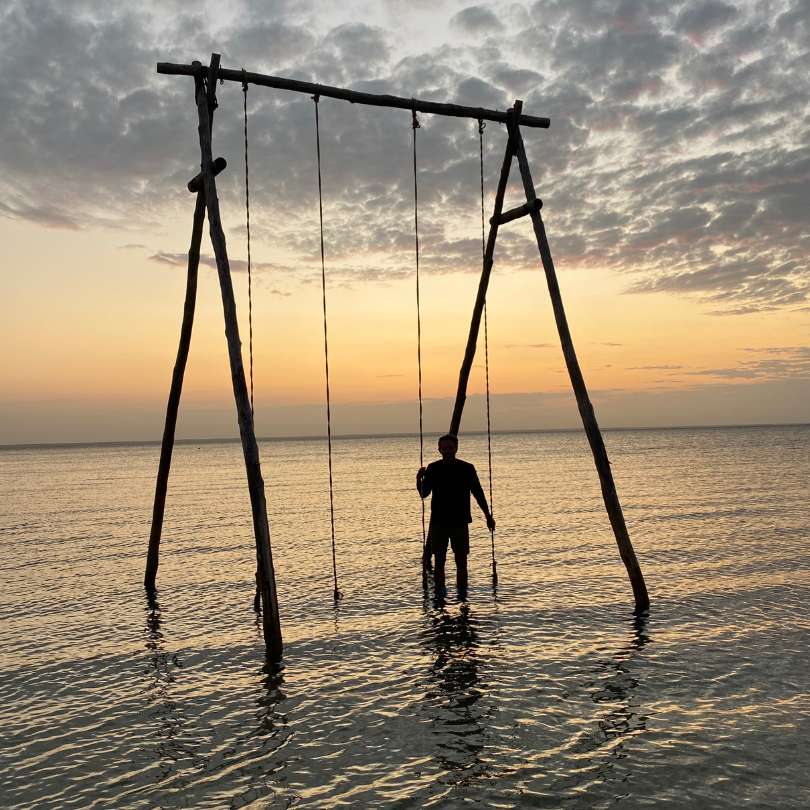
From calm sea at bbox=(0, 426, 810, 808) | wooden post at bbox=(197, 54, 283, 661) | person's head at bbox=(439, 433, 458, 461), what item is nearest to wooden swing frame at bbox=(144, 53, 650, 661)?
wooden post at bbox=(197, 54, 283, 661)

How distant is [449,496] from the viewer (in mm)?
12055

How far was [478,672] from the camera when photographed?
8789mm

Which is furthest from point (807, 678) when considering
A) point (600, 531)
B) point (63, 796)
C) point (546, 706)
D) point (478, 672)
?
point (600, 531)

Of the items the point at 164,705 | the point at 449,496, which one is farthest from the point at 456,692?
the point at 449,496

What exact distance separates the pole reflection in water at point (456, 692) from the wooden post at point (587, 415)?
2.67 metres

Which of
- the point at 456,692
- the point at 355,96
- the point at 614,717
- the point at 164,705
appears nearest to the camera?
the point at 614,717

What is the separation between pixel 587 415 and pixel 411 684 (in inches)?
212

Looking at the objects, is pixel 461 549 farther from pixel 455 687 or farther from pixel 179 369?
pixel 179 369

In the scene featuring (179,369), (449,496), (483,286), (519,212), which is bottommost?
(449,496)

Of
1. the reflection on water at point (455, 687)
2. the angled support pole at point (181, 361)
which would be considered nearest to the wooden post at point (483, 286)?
the reflection on water at point (455, 687)

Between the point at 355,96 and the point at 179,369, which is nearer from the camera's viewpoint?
the point at 355,96

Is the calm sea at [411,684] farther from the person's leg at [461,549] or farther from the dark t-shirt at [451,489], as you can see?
the dark t-shirt at [451,489]

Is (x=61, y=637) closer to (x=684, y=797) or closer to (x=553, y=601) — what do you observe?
(x=553, y=601)

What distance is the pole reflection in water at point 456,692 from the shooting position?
6543 mm
